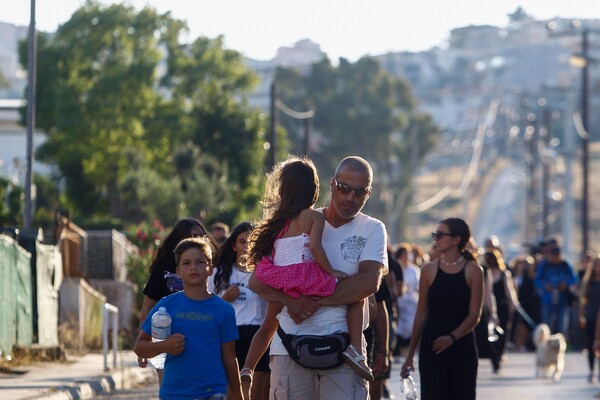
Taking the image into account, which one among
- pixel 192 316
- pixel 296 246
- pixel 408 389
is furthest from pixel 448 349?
pixel 296 246

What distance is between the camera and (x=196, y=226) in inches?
420

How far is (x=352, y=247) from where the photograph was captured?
794cm

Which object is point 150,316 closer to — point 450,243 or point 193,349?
point 193,349

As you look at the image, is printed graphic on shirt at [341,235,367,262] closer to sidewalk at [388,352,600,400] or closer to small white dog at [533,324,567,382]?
sidewalk at [388,352,600,400]

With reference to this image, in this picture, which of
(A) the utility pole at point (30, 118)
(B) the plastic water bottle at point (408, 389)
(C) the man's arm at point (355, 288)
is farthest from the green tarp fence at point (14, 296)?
(C) the man's arm at point (355, 288)

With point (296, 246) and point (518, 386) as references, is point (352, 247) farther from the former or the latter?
point (518, 386)

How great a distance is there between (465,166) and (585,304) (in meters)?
146

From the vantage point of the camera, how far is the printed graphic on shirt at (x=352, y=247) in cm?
793

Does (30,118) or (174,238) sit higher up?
(30,118)

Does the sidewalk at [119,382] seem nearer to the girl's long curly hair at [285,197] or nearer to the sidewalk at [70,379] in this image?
the sidewalk at [70,379]

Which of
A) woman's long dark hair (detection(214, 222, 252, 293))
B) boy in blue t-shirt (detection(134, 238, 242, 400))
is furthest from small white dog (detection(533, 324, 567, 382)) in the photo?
boy in blue t-shirt (detection(134, 238, 242, 400))

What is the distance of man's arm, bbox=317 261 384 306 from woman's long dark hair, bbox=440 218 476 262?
3141 mm

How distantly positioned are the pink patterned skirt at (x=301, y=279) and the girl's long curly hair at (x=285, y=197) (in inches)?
6.9

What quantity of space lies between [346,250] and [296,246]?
28 centimetres
